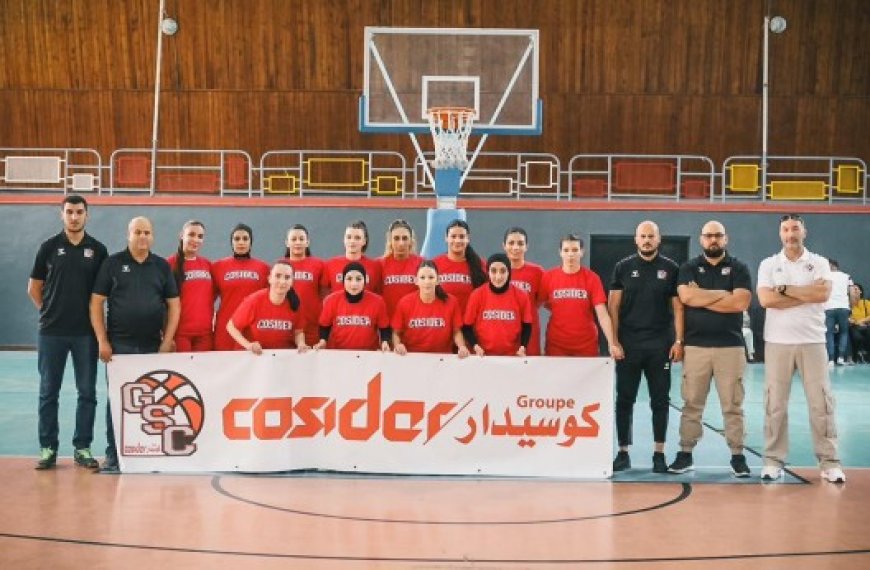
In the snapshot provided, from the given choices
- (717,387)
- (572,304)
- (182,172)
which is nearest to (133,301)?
(572,304)

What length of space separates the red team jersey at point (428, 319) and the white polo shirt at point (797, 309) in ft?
8.89

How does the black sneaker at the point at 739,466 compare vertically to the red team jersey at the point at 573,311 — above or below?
below

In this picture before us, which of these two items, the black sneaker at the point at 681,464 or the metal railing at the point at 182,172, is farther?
the metal railing at the point at 182,172

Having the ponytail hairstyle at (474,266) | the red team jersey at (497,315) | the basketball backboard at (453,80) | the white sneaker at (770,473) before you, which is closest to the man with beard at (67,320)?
the ponytail hairstyle at (474,266)

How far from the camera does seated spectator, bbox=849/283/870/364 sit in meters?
20.3

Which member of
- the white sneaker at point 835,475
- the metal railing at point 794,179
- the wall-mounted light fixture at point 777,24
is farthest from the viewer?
the wall-mounted light fixture at point 777,24

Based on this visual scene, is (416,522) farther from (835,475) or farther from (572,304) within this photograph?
(835,475)

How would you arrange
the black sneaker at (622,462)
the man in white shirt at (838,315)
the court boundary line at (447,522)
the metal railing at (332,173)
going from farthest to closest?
the metal railing at (332,173)
the man in white shirt at (838,315)
the black sneaker at (622,462)
the court boundary line at (447,522)

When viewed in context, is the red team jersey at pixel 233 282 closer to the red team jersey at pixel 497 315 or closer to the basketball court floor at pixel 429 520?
the basketball court floor at pixel 429 520

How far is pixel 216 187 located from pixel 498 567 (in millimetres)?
20026

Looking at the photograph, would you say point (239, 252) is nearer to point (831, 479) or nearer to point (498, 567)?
point (498, 567)

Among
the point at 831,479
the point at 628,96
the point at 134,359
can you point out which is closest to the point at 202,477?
the point at 134,359

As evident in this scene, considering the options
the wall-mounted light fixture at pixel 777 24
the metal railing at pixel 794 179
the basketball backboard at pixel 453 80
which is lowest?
the metal railing at pixel 794 179

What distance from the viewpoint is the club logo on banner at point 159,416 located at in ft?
29.1
